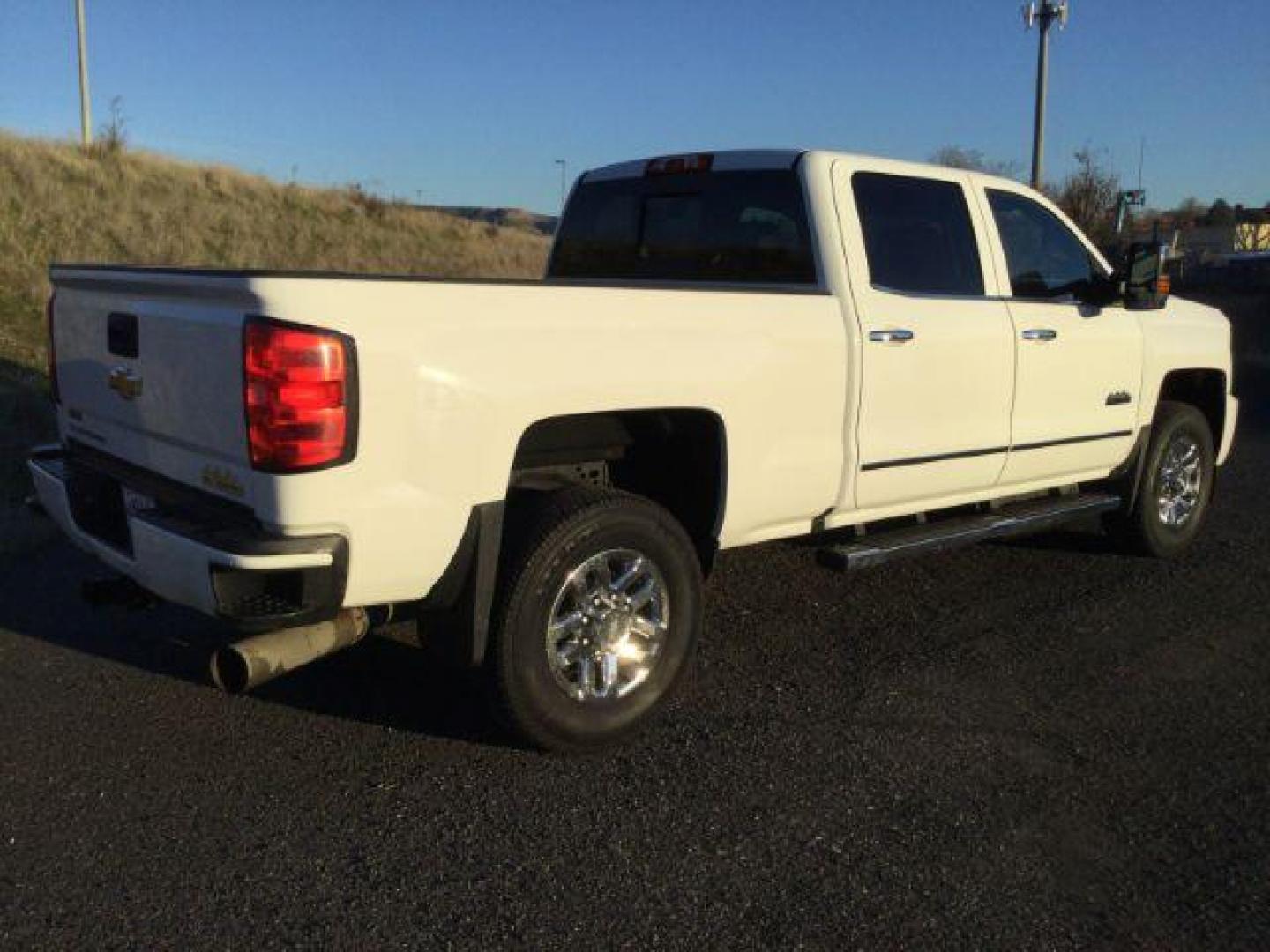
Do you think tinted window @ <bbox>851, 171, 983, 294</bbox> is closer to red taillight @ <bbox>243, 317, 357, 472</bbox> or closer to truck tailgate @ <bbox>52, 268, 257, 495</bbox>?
red taillight @ <bbox>243, 317, 357, 472</bbox>

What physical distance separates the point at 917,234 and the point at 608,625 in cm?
242

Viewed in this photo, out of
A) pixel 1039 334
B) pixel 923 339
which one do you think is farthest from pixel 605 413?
pixel 1039 334

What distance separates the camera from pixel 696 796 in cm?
372

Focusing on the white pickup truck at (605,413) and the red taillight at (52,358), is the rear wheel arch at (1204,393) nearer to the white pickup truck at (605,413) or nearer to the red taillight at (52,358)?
the white pickup truck at (605,413)

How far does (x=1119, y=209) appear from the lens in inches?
287

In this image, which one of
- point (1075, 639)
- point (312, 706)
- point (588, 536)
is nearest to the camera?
point (588, 536)

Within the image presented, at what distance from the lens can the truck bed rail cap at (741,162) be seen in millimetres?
5039

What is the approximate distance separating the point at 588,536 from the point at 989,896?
5.28ft

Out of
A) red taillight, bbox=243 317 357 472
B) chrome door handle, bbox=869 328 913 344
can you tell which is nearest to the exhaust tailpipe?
red taillight, bbox=243 317 357 472

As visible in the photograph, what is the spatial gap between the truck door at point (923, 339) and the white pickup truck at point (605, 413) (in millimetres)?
16

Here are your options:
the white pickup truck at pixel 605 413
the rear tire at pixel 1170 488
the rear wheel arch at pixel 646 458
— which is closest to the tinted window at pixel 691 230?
the white pickup truck at pixel 605 413

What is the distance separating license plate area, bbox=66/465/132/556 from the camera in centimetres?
400

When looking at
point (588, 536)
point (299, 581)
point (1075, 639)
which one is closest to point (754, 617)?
point (1075, 639)

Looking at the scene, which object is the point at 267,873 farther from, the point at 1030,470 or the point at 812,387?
the point at 1030,470
